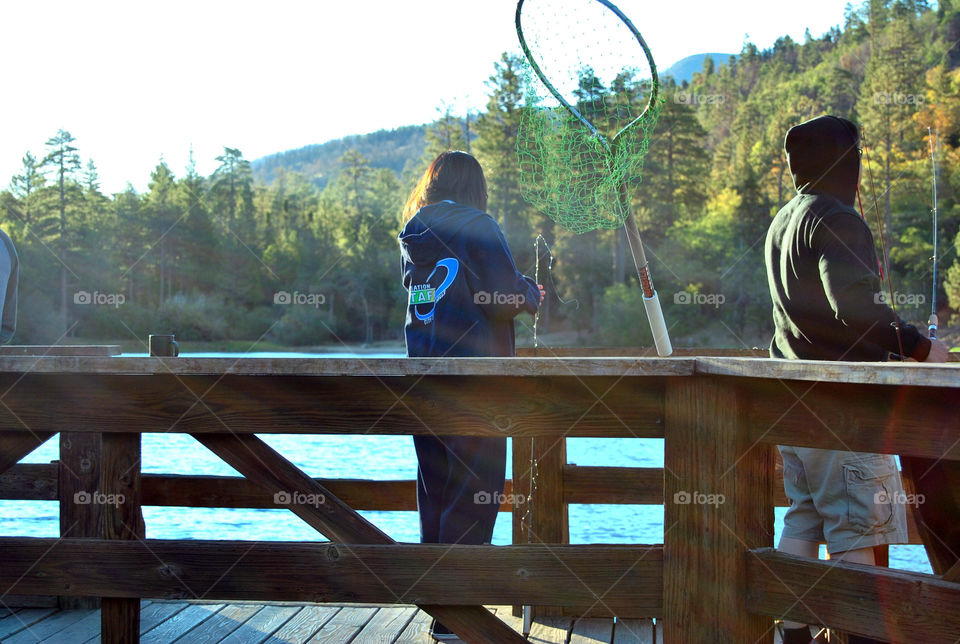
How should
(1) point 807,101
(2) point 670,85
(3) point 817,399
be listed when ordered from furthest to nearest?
(1) point 807,101
(2) point 670,85
(3) point 817,399

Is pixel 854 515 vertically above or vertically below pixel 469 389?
below

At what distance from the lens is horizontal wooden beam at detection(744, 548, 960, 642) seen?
1630 millimetres

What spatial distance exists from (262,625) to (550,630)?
1039mm

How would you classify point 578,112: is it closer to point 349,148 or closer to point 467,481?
point 467,481

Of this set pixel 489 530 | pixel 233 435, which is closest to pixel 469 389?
pixel 233 435

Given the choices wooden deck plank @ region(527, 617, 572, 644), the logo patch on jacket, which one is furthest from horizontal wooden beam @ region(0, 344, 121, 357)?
wooden deck plank @ region(527, 617, 572, 644)

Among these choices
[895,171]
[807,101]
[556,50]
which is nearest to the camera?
[556,50]

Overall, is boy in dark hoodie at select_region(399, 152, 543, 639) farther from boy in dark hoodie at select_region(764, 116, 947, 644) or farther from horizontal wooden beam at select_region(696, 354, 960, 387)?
horizontal wooden beam at select_region(696, 354, 960, 387)

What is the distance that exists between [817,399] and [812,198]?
873 millimetres

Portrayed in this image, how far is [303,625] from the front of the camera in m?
3.20

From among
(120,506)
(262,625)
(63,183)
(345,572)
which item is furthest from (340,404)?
(63,183)

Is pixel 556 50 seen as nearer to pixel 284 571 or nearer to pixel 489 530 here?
pixel 489 530

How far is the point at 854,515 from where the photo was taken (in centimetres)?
231

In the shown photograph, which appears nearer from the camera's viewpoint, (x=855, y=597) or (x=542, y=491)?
(x=855, y=597)
